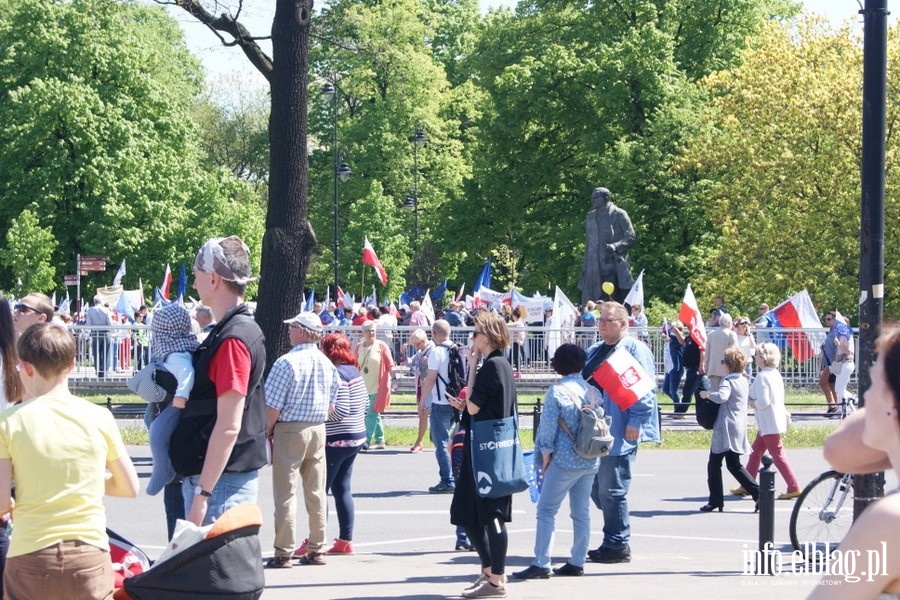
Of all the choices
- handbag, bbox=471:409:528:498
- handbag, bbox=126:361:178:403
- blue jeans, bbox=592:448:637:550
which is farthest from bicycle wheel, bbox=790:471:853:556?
handbag, bbox=126:361:178:403

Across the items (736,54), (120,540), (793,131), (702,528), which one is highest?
(736,54)

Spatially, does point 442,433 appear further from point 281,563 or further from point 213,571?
point 213,571

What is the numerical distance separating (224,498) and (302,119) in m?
10.5

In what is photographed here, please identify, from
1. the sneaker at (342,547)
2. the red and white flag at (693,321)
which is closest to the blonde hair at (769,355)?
the sneaker at (342,547)

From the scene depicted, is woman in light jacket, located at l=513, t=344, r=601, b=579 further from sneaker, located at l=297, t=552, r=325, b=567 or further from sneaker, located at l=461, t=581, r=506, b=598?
sneaker, located at l=297, t=552, r=325, b=567

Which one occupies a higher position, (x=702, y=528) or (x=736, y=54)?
(x=736, y=54)

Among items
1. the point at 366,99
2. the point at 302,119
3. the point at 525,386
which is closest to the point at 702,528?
the point at 302,119

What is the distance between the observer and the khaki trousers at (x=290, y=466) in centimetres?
1005

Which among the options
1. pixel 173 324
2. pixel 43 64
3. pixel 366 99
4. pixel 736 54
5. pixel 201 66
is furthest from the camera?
pixel 201 66

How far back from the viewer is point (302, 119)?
16.0 metres

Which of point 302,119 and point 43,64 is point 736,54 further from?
point 302,119

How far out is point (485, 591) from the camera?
350 inches

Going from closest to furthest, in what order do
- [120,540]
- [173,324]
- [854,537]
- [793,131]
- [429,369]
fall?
Result: [854,537] → [120,540] → [173,324] → [429,369] → [793,131]

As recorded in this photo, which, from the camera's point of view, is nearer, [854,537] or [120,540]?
[854,537]
